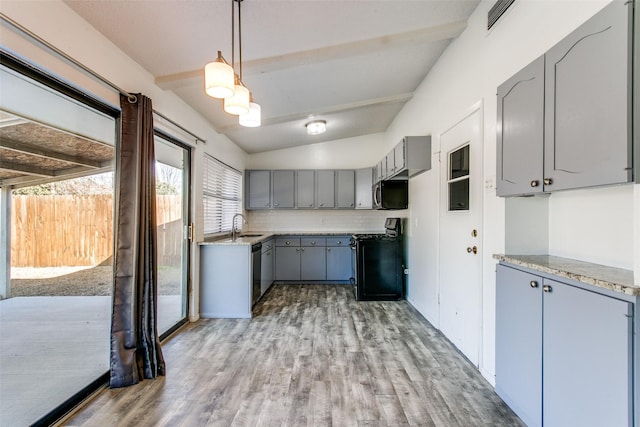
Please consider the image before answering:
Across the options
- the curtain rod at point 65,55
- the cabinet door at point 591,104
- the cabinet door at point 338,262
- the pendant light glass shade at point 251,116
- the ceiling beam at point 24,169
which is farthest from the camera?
the cabinet door at point 338,262

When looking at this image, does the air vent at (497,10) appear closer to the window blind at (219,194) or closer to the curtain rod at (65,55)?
the curtain rod at (65,55)

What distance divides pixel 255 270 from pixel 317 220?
7.50 ft

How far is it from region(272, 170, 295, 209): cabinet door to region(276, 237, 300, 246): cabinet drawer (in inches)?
26.5

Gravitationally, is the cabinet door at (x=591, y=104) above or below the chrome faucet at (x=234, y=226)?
above

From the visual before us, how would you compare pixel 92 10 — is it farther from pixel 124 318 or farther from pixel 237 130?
pixel 237 130

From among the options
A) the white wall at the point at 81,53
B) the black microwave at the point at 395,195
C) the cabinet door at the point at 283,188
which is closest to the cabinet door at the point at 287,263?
the cabinet door at the point at 283,188

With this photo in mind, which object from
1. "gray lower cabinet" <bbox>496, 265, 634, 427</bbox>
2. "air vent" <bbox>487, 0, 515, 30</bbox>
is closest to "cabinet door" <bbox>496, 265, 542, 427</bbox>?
"gray lower cabinet" <bbox>496, 265, 634, 427</bbox>

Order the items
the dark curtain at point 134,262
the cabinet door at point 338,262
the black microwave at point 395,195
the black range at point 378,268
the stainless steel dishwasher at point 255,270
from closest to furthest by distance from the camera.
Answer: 1. the dark curtain at point 134,262
2. the stainless steel dishwasher at point 255,270
3. the black range at point 378,268
4. the black microwave at point 395,195
5. the cabinet door at point 338,262

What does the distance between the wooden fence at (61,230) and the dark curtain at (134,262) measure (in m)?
0.14

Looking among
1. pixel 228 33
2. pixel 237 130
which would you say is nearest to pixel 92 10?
pixel 228 33

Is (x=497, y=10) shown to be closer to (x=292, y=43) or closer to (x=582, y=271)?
(x=292, y=43)

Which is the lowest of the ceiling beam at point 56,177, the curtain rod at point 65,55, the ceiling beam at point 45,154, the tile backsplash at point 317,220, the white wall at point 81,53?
the tile backsplash at point 317,220

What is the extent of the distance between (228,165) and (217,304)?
2.19 m

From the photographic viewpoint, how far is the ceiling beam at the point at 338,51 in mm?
2438
